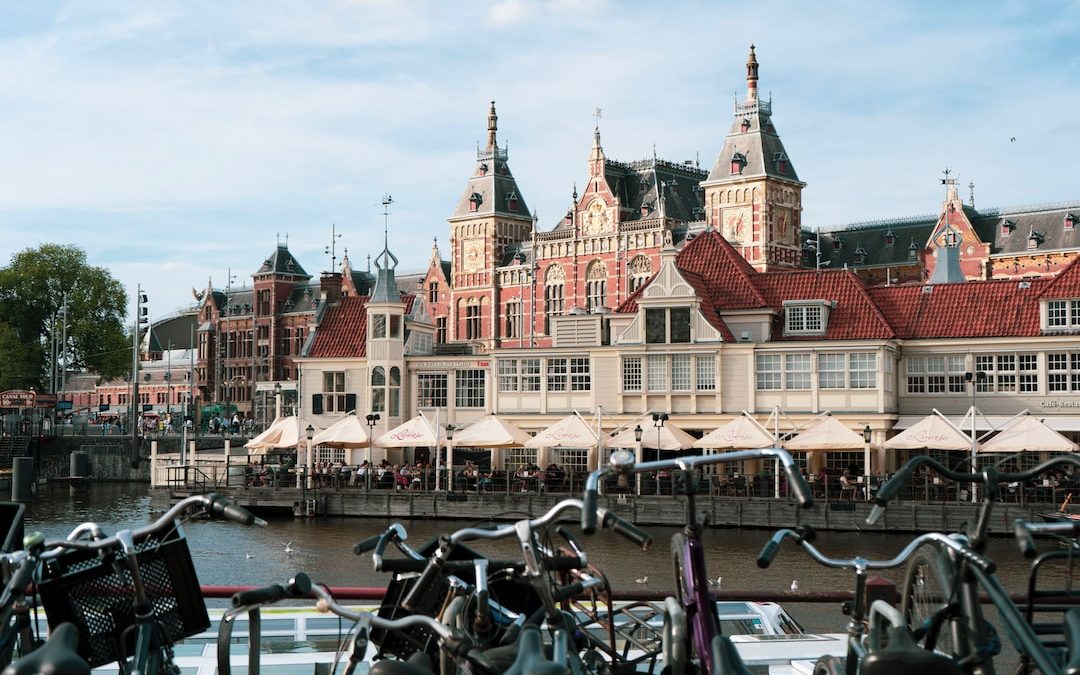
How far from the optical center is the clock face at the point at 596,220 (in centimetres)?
7281

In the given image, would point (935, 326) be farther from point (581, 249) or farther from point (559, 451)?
point (581, 249)

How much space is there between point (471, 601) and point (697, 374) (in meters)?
36.3

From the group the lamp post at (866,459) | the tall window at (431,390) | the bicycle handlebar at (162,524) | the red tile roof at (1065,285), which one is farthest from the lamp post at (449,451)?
the bicycle handlebar at (162,524)

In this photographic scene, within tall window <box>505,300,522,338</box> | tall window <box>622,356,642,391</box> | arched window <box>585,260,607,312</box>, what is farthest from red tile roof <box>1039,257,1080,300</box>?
tall window <box>505,300,522,338</box>

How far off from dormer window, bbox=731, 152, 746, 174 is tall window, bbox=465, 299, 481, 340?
19.4m

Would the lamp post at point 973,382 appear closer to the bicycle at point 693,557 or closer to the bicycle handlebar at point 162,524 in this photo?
the bicycle at point 693,557

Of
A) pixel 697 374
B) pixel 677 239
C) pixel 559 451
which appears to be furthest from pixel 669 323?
pixel 677 239

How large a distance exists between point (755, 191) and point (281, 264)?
40.2m

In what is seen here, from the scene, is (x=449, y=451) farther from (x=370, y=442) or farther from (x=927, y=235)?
(x=927, y=235)

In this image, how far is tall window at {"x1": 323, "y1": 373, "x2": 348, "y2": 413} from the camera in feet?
158

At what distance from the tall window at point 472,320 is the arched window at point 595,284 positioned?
959cm

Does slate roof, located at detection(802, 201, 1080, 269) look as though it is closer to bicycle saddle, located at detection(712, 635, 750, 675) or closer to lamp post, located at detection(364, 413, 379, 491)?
lamp post, located at detection(364, 413, 379, 491)

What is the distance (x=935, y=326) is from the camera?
41.0m

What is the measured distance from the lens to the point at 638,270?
70.6 meters
